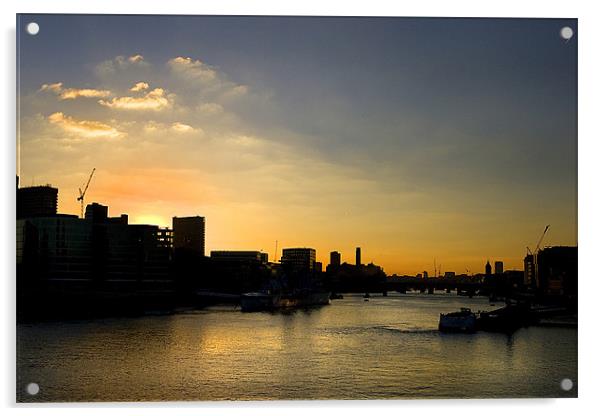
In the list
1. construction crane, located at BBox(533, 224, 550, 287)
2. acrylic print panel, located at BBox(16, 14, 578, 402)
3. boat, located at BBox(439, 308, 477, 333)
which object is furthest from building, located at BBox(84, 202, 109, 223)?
construction crane, located at BBox(533, 224, 550, 287)

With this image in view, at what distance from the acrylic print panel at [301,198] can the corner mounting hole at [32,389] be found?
16 cm

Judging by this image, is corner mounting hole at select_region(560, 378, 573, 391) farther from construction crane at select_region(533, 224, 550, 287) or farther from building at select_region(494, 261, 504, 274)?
building at select_region(494, 261, 504, 274)

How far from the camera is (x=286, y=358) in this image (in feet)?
14.5

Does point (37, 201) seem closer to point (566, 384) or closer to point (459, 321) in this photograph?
point (459, 321)

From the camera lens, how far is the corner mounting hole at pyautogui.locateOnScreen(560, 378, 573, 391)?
4332mm

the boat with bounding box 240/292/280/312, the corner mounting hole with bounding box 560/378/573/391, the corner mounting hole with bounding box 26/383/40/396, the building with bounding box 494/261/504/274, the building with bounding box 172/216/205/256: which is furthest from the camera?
the boat with bounding box 240/292/280/312

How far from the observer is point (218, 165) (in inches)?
178

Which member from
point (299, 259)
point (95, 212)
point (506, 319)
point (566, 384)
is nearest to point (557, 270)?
point (506, 319)

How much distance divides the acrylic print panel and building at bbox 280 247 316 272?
0.4 inches

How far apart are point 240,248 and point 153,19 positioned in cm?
124

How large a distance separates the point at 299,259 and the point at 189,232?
1.99 feet
